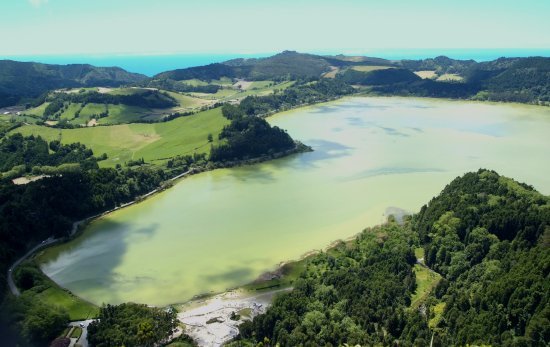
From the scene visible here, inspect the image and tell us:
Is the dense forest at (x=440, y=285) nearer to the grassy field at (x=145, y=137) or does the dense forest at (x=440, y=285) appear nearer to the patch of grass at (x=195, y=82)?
the grassy field at (x=145, y=137)

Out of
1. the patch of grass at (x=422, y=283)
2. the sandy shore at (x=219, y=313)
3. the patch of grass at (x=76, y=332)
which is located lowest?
the sandy shore at (x=219, y=313)

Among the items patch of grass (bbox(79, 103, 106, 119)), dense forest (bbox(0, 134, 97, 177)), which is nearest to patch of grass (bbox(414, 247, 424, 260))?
dense forest (bbox(0, 134, 97, 177))

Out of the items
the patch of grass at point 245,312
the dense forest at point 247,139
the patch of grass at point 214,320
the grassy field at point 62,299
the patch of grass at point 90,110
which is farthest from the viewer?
the patch of grass at point 90,110

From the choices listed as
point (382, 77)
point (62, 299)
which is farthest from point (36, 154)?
point (382, 77)

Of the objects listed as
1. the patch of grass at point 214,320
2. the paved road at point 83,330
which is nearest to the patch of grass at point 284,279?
the patch of grass at point 214,320

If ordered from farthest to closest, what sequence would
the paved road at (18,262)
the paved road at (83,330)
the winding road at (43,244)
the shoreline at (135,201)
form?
the shoreline at (135,201) < the winding road at (43,244) < the paved road at (18,262) < the paved road at (83,330)

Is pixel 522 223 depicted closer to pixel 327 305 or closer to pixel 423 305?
pixel 423 305

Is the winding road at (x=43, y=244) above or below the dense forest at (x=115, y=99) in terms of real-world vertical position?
below
